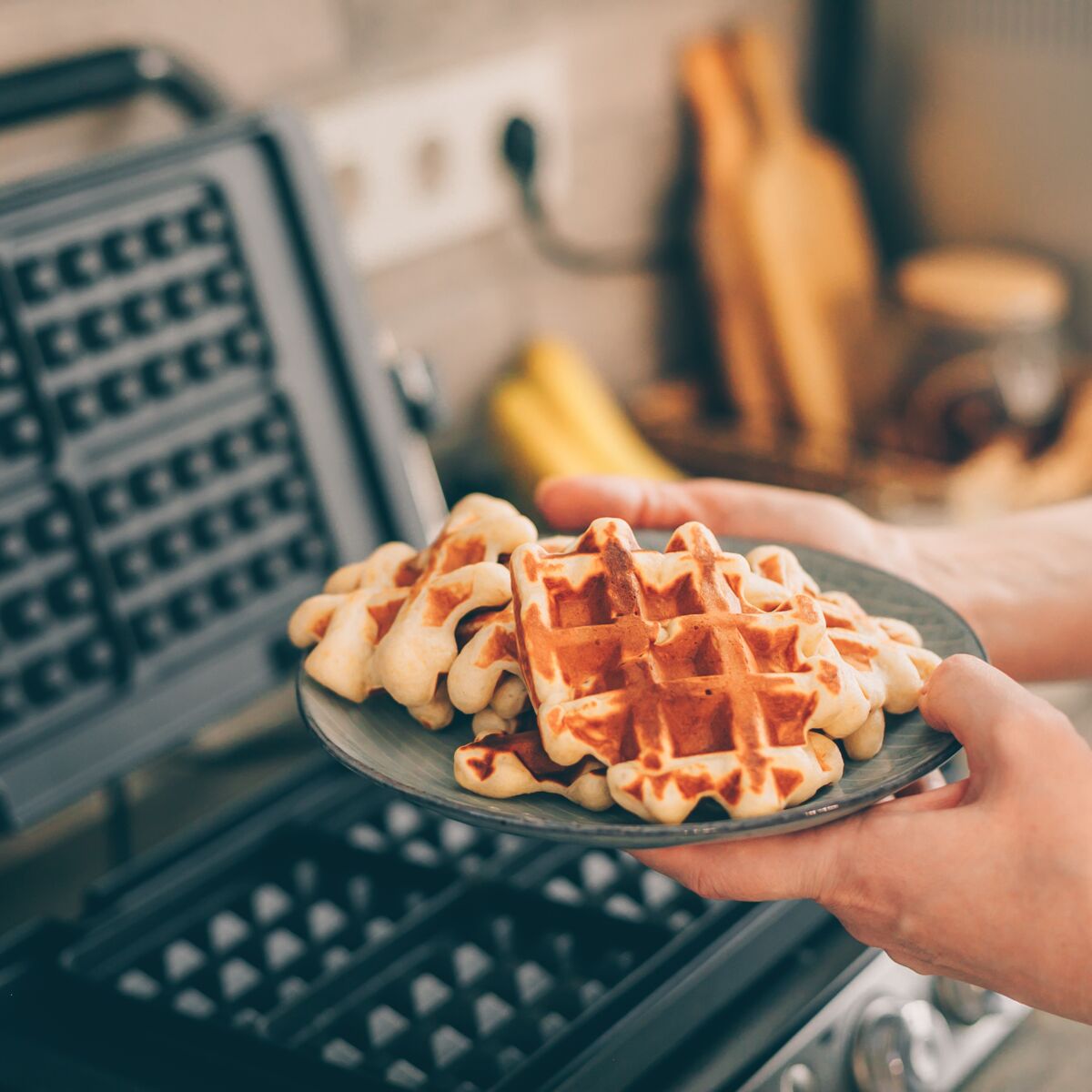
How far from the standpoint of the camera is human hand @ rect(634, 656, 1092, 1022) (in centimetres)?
57

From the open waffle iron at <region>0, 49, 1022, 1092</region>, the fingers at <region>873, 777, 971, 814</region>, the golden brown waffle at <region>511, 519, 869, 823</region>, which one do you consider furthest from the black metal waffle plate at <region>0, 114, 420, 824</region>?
the fingers at <region>873, 777, 971, 814</region>

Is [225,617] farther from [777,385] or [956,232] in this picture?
[956,232]

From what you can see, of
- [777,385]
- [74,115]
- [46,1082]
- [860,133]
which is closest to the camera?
[46,1082]

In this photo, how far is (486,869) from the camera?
0.79 meters

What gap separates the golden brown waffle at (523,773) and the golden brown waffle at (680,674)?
1 centimetres

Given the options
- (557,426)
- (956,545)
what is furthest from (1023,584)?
(557,426)

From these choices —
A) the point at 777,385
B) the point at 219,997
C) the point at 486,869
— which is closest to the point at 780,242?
the point at 777,385

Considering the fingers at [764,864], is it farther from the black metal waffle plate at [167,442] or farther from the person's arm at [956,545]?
the black metal waffle plate at [167,442]

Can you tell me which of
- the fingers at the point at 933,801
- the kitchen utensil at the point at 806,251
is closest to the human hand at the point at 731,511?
the fingers at the point at 933,801

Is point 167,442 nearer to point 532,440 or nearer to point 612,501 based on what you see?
point 612,501

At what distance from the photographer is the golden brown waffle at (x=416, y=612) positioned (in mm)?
604

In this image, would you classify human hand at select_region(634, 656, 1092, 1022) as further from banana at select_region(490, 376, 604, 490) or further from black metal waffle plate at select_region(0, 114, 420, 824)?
banana at select_region(490, 376, 604, 490)

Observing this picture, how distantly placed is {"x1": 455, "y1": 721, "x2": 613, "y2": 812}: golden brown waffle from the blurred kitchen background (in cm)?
64

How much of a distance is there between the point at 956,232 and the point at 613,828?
4.47 feet
